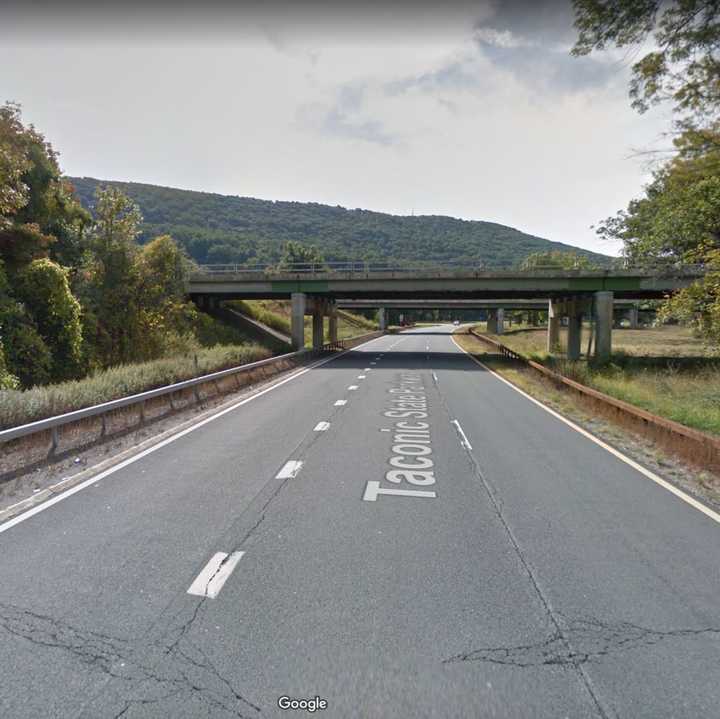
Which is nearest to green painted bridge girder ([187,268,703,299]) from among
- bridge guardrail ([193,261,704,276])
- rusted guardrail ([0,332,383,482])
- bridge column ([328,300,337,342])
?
bridge guardrail ([193,261,704,276])

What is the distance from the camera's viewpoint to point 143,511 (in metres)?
5.22

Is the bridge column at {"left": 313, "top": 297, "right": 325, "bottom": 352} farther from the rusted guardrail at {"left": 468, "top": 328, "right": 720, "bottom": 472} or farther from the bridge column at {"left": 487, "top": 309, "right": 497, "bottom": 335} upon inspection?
the bridge column at {"left": 487, "top": 309, "right": 497, "bottom": 335}

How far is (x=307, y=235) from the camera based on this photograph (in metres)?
193

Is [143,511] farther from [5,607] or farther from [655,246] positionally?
[655,246]

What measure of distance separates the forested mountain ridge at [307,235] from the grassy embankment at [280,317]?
49.5 meters

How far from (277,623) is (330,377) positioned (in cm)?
1683

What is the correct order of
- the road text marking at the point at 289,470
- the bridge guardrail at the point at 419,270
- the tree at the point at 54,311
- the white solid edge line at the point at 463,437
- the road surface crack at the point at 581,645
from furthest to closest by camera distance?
the bridge guardrail at the point at 419,270, the tree at the point at 54,311, the white solid edge line at the point at 463,437, the road text marking at the point at 289,470, the road surface crack at the point at 581,645

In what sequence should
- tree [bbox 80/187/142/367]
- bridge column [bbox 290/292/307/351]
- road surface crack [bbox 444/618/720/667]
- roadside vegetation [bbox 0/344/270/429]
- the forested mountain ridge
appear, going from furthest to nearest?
1. the forested mountain ridge
2. bridge column [bbox 290/292/307/351]
3. tree [bbox 80/187/142/367]
4. roadside vegetation [bbox 0/344/270/429]
5. road surface crack [bbox 444/618/720/667]

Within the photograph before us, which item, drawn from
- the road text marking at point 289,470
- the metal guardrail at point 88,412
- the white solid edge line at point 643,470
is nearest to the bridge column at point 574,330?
the white solid edge line at point 643,470

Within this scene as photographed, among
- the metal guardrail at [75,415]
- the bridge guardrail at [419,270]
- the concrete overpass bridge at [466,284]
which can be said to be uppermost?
the bridge guardrail at [419,270]

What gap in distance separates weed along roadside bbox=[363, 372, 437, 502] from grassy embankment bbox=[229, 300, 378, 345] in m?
40.0

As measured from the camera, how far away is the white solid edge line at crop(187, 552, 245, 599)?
11.9 feet

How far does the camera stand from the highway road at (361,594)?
2.65 m

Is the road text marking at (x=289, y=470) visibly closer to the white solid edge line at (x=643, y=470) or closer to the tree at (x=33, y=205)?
the white solid edge line at (x=643, y=470)
